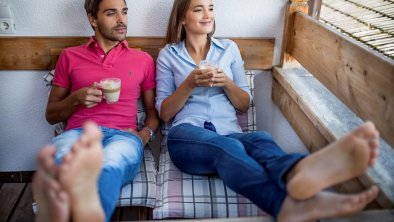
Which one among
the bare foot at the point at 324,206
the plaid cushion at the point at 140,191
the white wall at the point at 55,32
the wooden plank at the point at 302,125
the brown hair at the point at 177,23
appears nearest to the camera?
the bare foot at the point at 324,206

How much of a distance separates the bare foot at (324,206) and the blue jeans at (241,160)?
0.16 feet

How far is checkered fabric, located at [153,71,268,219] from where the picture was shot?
1.54 metres

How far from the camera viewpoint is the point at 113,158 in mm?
1433

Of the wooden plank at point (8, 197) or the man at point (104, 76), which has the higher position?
the man at point (104, 76)

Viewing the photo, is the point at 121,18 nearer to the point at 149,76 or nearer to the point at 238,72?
the point at 149,76

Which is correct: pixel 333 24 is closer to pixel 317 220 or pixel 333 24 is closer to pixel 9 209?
pixel 317 220

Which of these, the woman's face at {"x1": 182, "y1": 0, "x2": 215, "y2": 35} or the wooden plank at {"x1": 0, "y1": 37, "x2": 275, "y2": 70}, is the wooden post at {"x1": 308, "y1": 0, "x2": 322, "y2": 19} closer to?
the wooden plank at {"x1": 0, "y1": 37, "x2": 275, "y2": 70}

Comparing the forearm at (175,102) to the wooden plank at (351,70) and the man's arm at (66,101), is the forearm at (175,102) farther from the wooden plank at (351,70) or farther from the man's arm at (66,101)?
the wooden plank at (351,70)

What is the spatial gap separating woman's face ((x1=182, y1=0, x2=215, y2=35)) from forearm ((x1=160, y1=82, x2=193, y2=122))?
34cm

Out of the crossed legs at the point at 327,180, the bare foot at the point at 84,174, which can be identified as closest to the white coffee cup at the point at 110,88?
the bare foot at the point at 84,174

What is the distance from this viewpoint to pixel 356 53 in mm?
1478

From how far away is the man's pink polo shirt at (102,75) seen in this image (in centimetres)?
187

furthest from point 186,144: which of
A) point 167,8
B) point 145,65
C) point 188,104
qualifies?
point 167,8

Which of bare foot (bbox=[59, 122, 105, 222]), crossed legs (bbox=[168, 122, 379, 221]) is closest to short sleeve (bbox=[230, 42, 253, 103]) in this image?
crossed legs (bbox=[168, 122, 379, 221])
